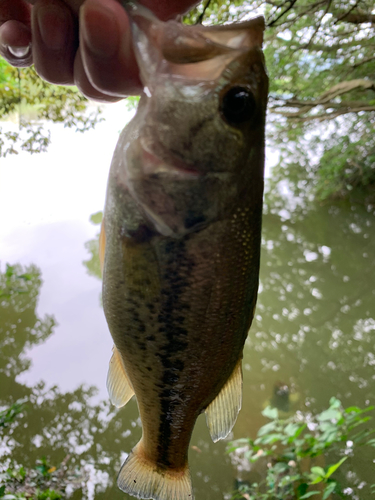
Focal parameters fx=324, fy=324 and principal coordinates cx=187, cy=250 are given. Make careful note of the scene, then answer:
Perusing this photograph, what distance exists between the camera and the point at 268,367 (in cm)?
427

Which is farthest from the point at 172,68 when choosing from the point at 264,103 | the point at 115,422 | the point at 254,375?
the point at 254,375

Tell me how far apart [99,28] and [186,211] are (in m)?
0.45

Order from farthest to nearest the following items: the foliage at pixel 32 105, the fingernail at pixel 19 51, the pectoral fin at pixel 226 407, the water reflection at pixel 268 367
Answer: the foliage at pixel 32 105
the water reflection at pixel 268 367
the pectoral fin at pixel 226 407
the fingernail at pixel 19 51

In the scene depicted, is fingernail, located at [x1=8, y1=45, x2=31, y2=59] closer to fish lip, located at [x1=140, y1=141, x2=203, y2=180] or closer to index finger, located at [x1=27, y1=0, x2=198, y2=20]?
index finger, located at [x1=27, y1=0, x2=198, y2=20]

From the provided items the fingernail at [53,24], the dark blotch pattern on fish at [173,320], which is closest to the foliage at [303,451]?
the dark blotch pattern on fish at [173,320]

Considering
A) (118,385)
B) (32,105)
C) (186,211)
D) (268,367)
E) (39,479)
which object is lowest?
(39,479)

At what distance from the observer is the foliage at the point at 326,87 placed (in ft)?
13.9

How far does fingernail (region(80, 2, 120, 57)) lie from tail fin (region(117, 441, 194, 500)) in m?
1.32

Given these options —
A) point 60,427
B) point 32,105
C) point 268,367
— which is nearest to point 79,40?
point 32,105

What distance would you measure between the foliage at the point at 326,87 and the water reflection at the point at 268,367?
204 cm

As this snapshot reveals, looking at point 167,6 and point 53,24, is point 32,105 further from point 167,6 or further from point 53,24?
point 167,6

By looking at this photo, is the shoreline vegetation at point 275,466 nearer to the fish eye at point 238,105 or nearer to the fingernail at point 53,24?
the fish eye at point 238,105

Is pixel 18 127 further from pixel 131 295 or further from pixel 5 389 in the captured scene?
pixel 131 295

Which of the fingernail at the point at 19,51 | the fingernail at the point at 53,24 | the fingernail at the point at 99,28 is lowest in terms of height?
the fingernail at the point at 99,28
